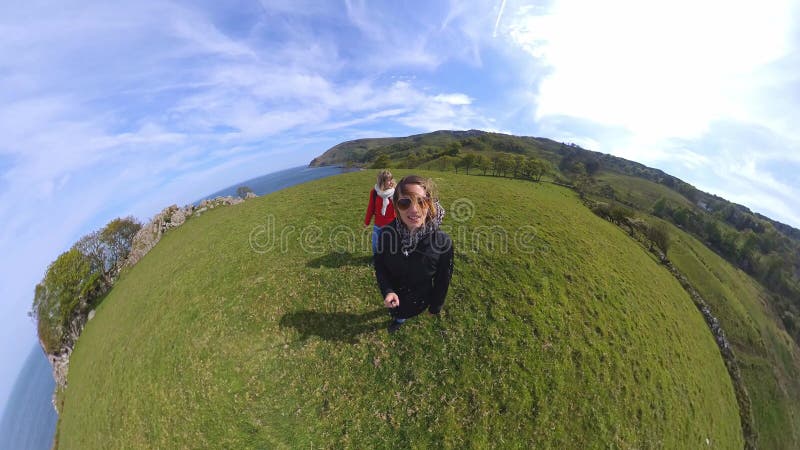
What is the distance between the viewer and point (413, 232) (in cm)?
477

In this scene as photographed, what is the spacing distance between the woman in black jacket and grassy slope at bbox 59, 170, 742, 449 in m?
5.38

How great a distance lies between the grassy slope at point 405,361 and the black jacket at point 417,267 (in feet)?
17.3

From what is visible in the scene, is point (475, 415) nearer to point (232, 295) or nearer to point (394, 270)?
point (394, 270)

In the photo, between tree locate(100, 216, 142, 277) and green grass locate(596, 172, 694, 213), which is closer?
tree locate(100, 216, 142, 277)

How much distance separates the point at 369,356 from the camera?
9695 mm

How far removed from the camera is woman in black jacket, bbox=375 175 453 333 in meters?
4.29

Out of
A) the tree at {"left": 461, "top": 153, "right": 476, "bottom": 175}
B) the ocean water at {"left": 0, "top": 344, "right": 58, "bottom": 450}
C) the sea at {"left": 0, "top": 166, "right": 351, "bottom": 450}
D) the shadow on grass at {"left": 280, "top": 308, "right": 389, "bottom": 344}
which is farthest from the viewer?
the ocean water at {"left": 0, "top": 344, "right": 58, "bottom": 450}

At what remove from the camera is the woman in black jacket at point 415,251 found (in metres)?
4.29

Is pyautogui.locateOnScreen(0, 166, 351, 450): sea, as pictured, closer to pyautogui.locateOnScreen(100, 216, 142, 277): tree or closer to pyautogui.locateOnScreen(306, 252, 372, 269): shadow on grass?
pyautogui.locateOnScreen(100, 216, 142, 277): tree

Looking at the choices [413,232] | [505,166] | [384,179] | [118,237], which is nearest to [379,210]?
[384,179]

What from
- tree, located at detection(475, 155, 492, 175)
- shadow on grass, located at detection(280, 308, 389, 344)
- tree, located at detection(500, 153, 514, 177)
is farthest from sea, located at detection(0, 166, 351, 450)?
tree, located at detection(500, 153, 514, 177)

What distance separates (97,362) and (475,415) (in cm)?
2396

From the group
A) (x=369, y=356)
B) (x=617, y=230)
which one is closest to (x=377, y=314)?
(x=369, y=356)

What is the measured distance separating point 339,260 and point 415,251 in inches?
396
